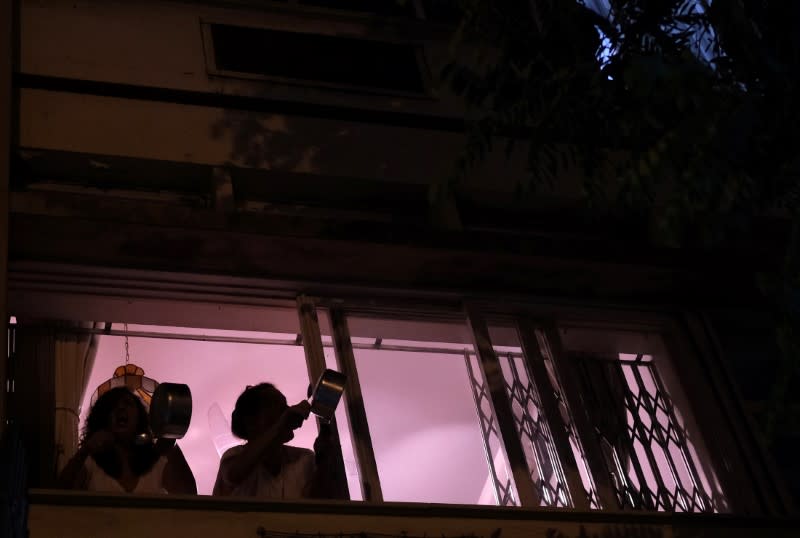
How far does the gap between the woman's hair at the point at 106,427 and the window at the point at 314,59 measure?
2.00 meters

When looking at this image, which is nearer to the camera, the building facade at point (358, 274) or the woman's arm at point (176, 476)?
the woman's arm at point (176, 476)

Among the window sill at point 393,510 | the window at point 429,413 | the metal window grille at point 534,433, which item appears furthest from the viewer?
the window at point 429,413

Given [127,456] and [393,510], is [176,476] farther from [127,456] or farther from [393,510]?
[393,510]

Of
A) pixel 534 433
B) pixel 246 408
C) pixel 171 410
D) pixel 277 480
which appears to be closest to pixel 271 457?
pixel 277 480

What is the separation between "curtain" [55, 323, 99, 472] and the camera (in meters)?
3.82

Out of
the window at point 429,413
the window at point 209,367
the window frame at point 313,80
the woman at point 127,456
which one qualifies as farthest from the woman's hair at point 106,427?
the window frame at point 313,80

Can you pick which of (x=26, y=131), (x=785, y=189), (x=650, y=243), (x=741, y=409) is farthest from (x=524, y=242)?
(x=26, y=131)

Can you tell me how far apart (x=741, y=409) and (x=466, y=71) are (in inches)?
85.7

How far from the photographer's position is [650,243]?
5027mm

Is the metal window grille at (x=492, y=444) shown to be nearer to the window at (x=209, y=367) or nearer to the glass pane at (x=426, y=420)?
the glass pane at (x=426, y=420)

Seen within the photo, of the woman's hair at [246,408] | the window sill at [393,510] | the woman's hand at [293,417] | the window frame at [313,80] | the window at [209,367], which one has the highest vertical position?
the window frame at [313,80]

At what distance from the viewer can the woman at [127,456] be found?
3668 millimetres

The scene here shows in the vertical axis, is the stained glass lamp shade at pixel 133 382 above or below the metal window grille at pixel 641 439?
above

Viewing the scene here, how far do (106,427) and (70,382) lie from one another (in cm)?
30
